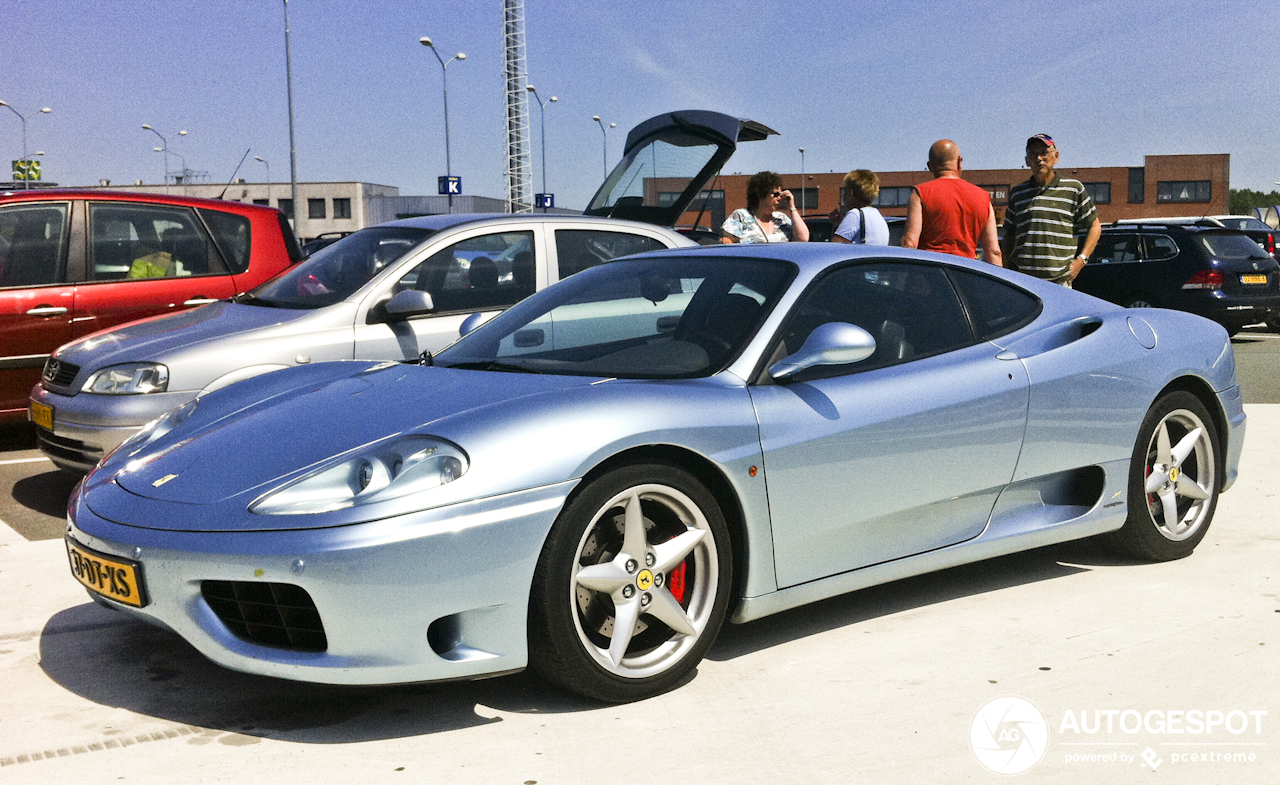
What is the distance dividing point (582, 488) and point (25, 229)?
5.67 meters

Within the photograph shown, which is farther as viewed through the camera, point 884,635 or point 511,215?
point 511,215

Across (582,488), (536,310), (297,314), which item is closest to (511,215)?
(297,314)

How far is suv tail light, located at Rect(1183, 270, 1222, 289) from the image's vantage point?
13.9 meters

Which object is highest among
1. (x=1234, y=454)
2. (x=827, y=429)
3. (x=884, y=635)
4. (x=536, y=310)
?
(x=536, y=310)

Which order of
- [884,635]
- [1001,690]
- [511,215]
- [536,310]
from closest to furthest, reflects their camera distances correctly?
[1001,690] → [884,635] → [536,310] → [511,215]

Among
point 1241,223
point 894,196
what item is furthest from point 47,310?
point 894,196

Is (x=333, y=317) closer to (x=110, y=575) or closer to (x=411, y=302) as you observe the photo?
(x=411, y=302)

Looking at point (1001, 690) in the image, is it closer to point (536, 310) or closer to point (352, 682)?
point (352, 682)

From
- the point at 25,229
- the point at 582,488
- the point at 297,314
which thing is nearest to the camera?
the point at 582,488

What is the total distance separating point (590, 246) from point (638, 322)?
9.20ft

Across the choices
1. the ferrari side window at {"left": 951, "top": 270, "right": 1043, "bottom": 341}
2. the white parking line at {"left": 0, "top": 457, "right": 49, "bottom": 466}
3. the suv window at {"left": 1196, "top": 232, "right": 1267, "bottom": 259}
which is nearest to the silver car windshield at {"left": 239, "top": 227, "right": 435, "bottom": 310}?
the white parking line at {"left": 0, "top": 457, "right": 49, "bottom": 466}

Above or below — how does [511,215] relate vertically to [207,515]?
above

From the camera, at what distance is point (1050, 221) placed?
6.85 metres

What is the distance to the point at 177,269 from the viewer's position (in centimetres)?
753
